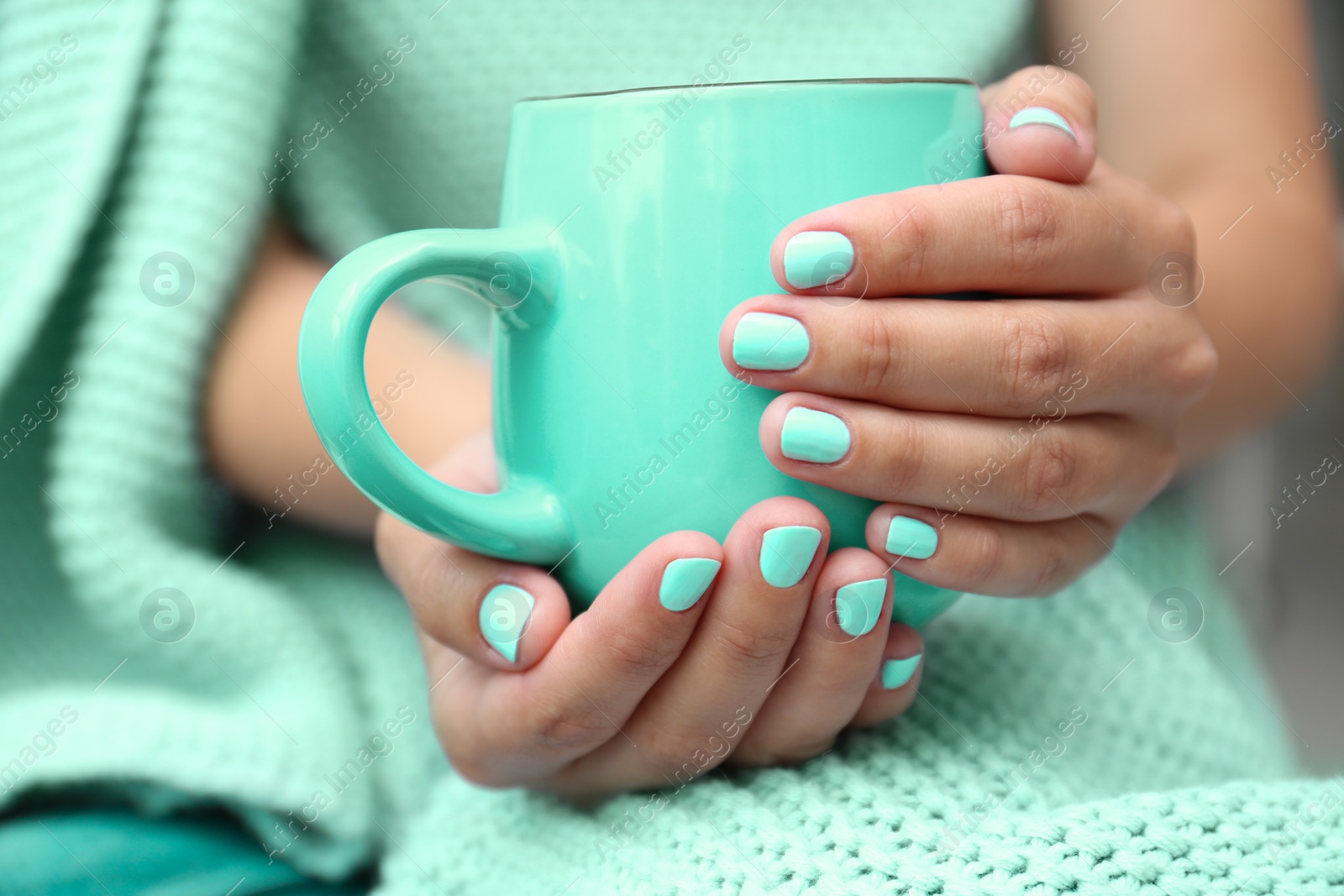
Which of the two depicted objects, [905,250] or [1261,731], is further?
[1261,731]

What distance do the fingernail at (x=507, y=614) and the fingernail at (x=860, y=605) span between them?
0.13m

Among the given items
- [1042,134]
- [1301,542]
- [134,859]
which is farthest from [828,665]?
[1301,542]

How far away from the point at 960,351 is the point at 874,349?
0.13ft

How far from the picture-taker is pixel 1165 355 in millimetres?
429

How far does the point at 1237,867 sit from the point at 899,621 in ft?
0.51

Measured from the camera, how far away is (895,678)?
0.43 meters

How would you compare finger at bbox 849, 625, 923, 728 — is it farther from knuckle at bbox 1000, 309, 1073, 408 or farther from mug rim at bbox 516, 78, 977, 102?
mug rim at bbox 516, 78, 977, 102

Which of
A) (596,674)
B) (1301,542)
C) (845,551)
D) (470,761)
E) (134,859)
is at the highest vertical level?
(1301,542)

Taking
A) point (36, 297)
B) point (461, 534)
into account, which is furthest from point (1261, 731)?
point (36, 297)

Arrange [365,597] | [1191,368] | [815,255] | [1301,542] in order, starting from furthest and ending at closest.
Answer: [1301,542] < [365,597] < [1191,368] < [815,255]

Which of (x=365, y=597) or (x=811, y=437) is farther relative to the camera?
(x=365, y=597)

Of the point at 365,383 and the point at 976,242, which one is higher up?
the point at 976,242

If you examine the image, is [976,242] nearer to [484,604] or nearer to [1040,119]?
[1040,119]

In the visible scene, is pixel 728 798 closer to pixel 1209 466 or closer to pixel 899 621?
pixel 899 621
